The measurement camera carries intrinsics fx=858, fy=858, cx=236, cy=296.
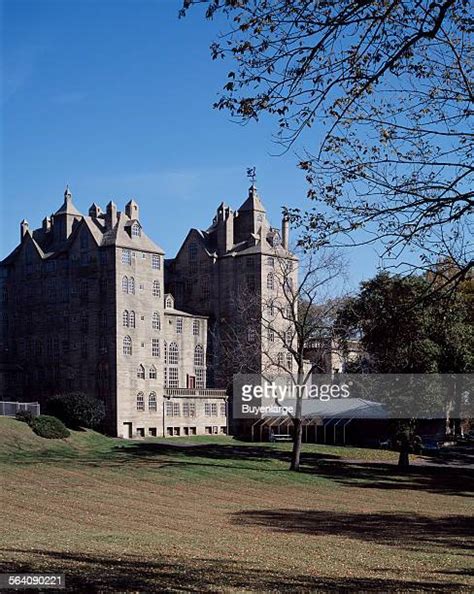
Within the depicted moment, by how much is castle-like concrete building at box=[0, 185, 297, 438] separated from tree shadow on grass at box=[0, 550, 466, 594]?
141ft

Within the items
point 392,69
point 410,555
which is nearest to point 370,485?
point 410,555

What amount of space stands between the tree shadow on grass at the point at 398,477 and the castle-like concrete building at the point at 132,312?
11.7 meters

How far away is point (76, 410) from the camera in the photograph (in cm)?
5316

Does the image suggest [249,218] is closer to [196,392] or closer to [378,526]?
[196,392]

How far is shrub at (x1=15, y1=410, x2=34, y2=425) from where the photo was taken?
162 ft

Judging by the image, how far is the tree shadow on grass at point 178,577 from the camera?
12.6 metres

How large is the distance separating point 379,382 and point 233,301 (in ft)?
70.2

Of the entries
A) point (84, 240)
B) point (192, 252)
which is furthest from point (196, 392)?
point (84, 240)

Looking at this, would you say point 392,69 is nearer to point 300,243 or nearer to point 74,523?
point 300,243

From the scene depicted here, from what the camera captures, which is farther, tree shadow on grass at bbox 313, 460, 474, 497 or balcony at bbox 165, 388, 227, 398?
balcony at bbox 165, 388, 227, 398

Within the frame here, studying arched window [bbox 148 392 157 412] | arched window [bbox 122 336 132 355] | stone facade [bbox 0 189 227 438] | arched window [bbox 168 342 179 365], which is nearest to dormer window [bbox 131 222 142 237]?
stone facade [bbox 0 189 227 438]

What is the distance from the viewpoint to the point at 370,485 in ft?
140

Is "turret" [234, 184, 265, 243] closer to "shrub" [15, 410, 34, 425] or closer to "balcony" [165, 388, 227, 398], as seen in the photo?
"balcony" [165, 388, 227, 398]

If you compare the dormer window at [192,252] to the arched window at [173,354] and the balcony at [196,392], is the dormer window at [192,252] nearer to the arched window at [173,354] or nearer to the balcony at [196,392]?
the arched window at [173,354]
